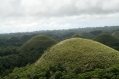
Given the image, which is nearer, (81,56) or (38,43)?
(81,56)

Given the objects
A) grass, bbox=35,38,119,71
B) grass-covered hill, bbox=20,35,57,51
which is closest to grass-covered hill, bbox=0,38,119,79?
grass, bbox=35,38,119,71

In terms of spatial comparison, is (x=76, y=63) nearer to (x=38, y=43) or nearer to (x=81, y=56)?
(x=81, y=56)

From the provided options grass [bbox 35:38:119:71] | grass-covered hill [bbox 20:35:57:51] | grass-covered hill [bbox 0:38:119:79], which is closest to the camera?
grass-covered hill [bbox 0:38:119:79]

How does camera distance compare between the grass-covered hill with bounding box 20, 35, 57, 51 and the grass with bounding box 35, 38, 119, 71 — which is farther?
the grass-covered hill with bounding box 20, 35, 57, 51

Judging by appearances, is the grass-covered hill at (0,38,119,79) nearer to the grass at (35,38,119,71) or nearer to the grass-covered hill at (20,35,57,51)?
the grass at (35,38,119,71)

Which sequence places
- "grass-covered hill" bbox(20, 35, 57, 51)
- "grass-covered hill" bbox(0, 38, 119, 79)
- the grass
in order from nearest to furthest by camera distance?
"grass-covered hill" bbox(0, 38, 119, 79), the grass, "grass-covered hill" bbox(20, 35, 57, 51)

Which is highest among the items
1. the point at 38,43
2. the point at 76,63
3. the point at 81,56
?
the point at 81,56

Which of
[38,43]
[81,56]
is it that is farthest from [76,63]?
[38,43]

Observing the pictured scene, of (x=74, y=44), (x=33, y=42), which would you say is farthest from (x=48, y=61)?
(x=33, y=42)
